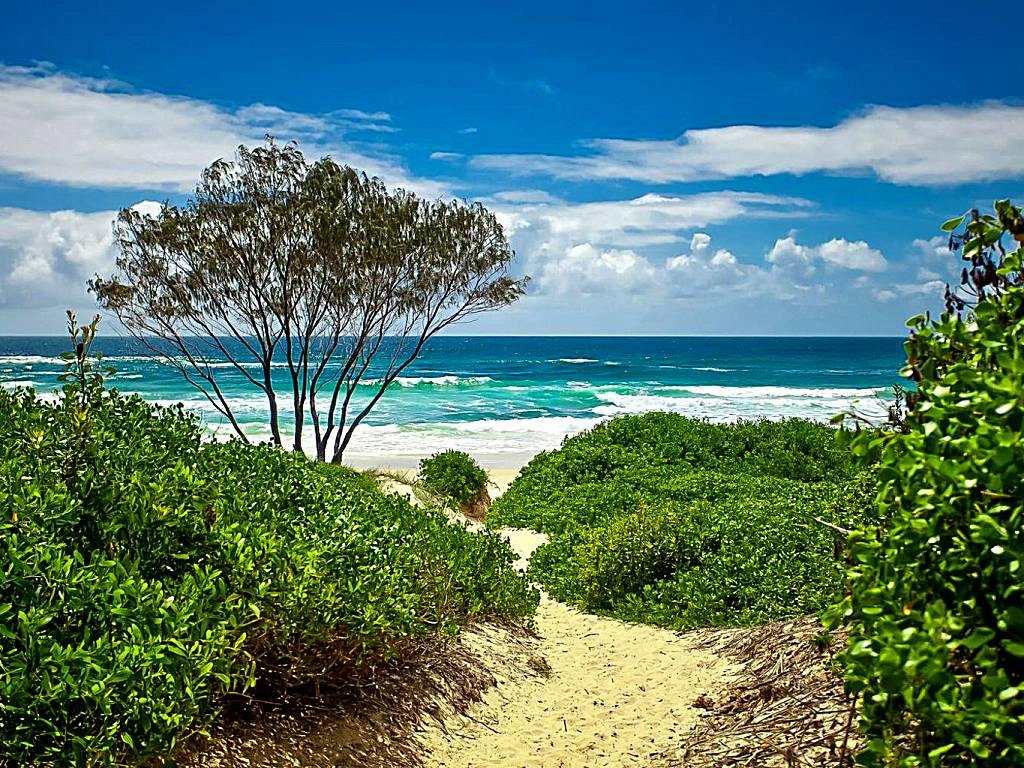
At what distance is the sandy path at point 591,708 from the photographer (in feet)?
16.5

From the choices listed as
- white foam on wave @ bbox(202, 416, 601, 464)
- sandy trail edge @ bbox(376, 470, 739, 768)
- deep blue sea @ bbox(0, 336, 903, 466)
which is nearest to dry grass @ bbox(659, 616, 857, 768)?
sandy trail edge @ bbox(376, 470, 739, 768)

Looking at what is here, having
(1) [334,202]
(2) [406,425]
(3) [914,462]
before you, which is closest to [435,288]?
(1) [334,202]

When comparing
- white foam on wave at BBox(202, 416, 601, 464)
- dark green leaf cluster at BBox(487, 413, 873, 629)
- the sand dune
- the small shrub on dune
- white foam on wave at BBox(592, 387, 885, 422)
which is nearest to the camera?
the sand dune

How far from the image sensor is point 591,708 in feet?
19.0

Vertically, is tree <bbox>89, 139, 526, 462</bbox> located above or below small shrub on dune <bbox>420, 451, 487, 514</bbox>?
above

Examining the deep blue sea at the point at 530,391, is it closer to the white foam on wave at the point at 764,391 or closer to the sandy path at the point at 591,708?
the white foam on wave at the point at 764,391

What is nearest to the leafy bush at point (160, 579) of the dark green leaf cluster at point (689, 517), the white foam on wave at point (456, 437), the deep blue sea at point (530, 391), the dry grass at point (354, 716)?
the dry grass at point (354, 716)

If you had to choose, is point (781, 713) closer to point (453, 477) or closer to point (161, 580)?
point (161, 580)

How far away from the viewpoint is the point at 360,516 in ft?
18.1

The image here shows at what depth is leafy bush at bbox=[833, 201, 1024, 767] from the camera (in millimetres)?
2035

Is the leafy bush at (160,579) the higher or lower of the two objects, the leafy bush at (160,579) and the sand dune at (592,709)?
the higher

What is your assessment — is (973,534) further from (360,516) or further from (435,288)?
(435,288)

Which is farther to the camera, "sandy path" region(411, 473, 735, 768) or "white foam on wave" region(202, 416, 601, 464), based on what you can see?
"white foam on wave" region(202, 416, 601, 464)

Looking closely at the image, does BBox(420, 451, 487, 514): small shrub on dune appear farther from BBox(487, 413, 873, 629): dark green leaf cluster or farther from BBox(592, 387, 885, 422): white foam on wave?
BBox(592, 387, 885, 422): white foam on wave
